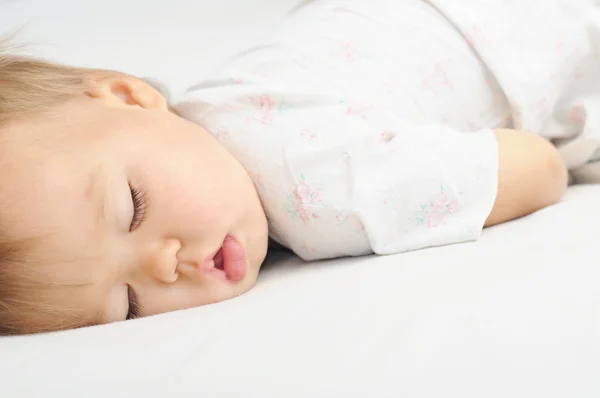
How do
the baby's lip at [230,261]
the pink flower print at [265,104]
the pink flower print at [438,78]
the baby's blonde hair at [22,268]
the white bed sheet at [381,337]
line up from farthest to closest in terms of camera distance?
the pink flower print at [438,78] < the pink flower print at [265,104] < the baby's lip at [230,261] < the baby's blonde hair at [22,268] < the white bed sheet at [381,337]

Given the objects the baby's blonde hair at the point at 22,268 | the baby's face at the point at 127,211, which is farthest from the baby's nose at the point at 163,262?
the baby's blonde hair at the point at 22,268

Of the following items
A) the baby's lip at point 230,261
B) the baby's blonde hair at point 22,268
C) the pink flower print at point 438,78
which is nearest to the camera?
the baby's blonde hair at point 22,268

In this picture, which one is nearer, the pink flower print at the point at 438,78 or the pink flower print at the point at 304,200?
the pink flower print at the point at 304,200

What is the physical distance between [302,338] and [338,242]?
1.08ft

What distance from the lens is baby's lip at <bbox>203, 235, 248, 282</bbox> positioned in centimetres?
82

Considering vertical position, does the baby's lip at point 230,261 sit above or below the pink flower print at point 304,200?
below

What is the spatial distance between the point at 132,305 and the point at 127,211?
0.12m

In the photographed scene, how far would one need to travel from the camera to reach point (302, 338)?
54 centimetres

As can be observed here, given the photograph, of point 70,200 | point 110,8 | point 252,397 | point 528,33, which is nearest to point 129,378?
point 252,397

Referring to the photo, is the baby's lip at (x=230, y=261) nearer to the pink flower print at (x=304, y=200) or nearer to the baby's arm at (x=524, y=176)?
the pink flower print at (x=304, y=200)

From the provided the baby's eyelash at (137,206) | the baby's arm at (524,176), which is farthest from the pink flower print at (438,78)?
the baby's eyelash at (137,206)

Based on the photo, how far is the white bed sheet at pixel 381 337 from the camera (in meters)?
0.45

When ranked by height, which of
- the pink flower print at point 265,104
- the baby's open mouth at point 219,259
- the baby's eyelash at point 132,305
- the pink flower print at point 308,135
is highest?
the pink flower print at point 265,104

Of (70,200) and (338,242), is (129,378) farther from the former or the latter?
(338,242)
